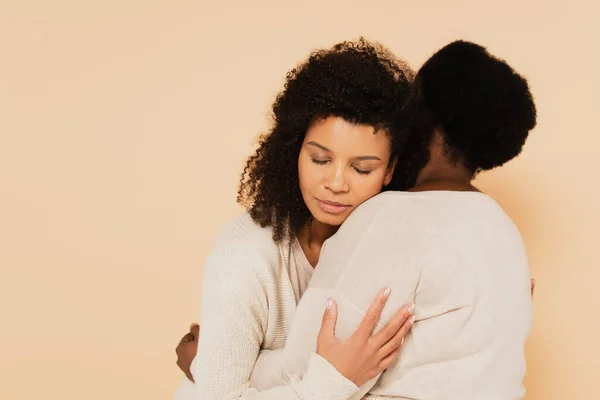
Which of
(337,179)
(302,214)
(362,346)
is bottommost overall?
(362,346)

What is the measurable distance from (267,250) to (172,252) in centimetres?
151

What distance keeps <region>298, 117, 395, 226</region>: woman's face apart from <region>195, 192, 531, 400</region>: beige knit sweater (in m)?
0.14

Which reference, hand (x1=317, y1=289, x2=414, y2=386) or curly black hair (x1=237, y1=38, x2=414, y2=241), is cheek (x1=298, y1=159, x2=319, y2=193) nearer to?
curly black hair (x1=237, y1=38, x2=414, y2=241)

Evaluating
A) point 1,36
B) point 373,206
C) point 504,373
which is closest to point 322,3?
point 1,36

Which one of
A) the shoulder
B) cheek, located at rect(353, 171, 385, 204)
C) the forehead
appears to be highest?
the forehead

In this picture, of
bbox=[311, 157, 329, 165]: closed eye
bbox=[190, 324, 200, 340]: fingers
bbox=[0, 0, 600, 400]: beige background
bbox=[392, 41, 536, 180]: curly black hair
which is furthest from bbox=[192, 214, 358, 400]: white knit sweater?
bbox=[0, 0, 600, 400]: beige background

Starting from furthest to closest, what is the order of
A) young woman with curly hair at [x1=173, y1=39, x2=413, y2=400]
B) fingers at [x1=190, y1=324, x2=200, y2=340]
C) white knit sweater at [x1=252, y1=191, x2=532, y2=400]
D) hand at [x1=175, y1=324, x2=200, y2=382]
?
1. fingers at [x1=190, y1=324, x2=200, y2=340]
2. hand at [x1=175, y1=324, x2=200, y2=382]
3. young woman with curly hair at [x1=173, y1=39, x2=413, y2=400]
4. white knit sweater at [x1=252, y1=191, x2=532, y2=400]

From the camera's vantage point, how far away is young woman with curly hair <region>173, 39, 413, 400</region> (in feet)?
5.49

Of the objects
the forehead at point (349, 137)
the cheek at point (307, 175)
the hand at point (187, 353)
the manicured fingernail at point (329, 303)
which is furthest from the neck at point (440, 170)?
the hand at point (187, 353)

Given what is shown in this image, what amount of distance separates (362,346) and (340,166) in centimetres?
41

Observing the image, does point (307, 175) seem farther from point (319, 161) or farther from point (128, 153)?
point (128, 153)

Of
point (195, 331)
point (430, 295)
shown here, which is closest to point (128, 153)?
point (195, 331)

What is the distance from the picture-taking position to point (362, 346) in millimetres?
1611

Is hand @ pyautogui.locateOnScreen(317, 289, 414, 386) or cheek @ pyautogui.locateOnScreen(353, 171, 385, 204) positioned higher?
cheek @ pyautogui.locateOnScreen(353, 171, 385, 204)
